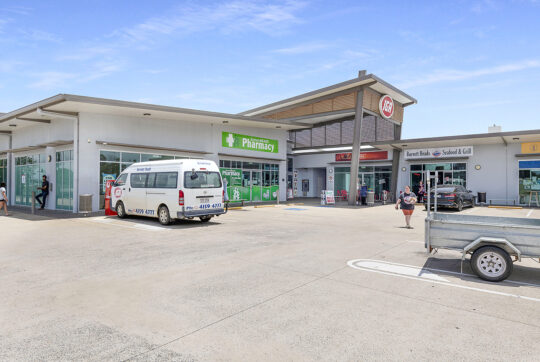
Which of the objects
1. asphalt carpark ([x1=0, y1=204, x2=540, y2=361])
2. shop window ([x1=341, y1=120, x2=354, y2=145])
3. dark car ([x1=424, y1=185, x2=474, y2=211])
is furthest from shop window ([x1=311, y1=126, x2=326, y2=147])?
asphalt carpark ([x1=0, y1=204, x2=540, y2=361])

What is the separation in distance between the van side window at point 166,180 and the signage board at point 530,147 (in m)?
22.4

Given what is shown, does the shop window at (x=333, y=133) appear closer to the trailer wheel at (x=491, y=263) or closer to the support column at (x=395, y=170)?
the support column at (x=395, y=170)

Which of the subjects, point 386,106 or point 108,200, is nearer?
point 108,200

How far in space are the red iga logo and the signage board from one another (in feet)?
28.4

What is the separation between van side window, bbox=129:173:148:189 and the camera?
13.2 m

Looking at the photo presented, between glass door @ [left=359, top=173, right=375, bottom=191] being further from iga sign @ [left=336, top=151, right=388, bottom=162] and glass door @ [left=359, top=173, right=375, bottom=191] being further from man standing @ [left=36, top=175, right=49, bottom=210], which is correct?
man standing @ [left=36, top=175, right=49, bottom=210]

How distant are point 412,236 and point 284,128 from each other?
16.1m

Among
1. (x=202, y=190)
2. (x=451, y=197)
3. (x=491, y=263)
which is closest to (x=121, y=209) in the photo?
(x=202, y=190)

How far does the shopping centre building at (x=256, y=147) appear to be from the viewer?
16.6 metres

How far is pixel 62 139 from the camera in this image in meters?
17.3

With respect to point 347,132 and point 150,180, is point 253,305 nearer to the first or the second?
point 150,180

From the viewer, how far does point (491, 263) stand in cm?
588

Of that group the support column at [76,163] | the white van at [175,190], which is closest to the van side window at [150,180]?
the white van at [175,190]

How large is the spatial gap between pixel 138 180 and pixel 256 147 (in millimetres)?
11650
